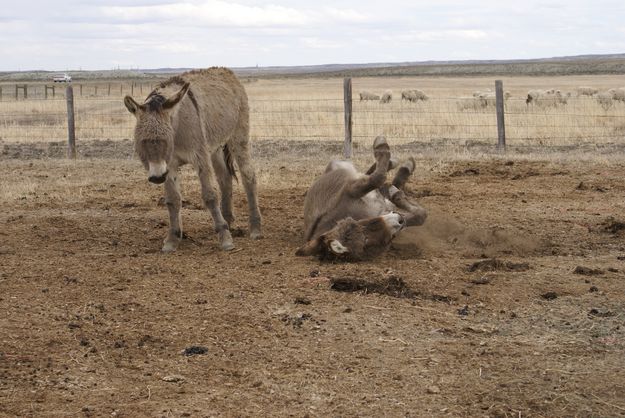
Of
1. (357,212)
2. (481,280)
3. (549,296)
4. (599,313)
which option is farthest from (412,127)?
(599,313)

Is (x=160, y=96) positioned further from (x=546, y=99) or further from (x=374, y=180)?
(x=546, y=99)

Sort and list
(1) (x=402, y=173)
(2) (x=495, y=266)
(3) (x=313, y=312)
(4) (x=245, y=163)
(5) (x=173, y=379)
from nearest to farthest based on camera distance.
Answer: (5) (x=173, y=379) → (3) (x=313, y=312) → (2) (x=495, y=266) → (1) (x=402, y=173) → (4) (x=245, y=163)

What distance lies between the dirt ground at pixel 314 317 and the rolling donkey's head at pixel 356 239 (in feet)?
0.56

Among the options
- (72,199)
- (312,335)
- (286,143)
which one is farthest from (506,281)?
(286,143)

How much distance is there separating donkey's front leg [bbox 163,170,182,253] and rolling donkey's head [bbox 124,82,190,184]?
62 centimetres

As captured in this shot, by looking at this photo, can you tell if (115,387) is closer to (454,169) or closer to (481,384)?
(481,384)

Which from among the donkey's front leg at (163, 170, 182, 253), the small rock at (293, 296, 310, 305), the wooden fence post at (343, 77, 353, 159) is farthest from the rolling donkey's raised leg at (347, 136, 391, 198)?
the wooden fence post at (343, 77, 353, 159)

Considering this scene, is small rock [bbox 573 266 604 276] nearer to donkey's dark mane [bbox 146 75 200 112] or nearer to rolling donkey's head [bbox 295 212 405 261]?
rolling donkey's head [bbox 295 212 405 261]

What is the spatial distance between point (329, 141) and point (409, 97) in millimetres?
22260

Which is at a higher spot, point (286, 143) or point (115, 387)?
point (286, 143)

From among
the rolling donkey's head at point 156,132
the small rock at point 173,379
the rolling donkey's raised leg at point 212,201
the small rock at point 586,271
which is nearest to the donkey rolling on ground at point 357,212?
the rolling donkey's raised leg at point 212,201

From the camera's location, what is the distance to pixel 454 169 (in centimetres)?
1459

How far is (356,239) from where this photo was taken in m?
8.12

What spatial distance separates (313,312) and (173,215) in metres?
3.20
